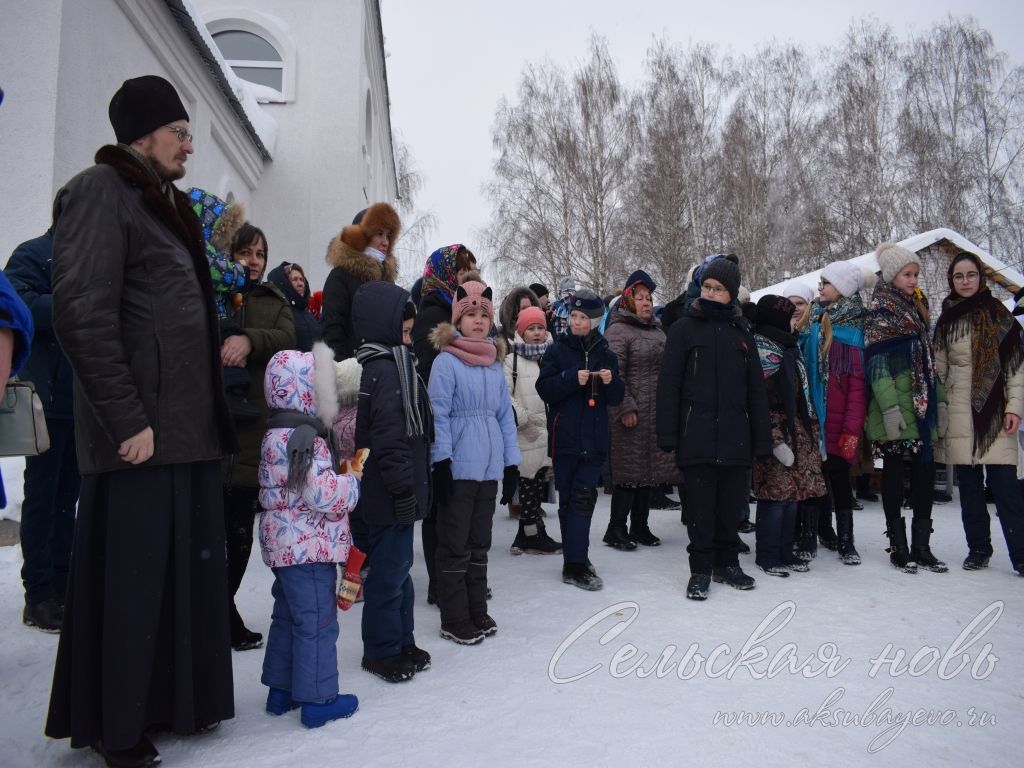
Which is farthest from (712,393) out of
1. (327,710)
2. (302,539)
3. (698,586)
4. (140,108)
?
(140,108)

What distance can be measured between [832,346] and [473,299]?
2988 millimetres

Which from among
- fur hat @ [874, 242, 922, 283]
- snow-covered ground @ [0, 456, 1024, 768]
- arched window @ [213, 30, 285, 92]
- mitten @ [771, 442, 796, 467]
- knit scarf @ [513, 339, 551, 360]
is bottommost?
snow-covered ground @ [0, 456, 1024, 768]

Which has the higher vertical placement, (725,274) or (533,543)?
(725,274)

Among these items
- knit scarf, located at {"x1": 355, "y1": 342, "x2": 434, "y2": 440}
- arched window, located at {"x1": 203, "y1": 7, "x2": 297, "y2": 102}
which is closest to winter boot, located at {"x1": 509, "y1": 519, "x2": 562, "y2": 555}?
knit scarf, located at {"x1": 355, "y1": 342, "x2": 434, "y2": 440}

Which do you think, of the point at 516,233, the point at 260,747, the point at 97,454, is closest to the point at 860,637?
the point at 260,747

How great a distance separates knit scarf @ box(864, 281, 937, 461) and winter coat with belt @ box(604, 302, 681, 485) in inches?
60.0

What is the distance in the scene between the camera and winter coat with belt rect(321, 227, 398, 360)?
454 centimetres

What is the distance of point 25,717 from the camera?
2.84 metres

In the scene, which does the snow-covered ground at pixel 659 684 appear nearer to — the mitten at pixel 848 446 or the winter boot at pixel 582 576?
the winter boot at pixel 582 576

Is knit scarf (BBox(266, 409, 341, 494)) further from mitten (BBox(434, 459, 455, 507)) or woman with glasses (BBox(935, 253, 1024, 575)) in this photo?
woman with glasses (BBox(935, 253, 1024, 575))

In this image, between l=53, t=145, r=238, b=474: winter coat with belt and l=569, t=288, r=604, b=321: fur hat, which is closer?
l=53, t=145, r=238, b=474: winter coat with belt

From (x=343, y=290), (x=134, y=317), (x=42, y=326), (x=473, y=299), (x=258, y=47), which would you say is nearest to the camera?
(x=134, y=317)

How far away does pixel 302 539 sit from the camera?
9.39ft

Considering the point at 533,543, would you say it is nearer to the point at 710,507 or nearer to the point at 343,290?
the point at 710,507
